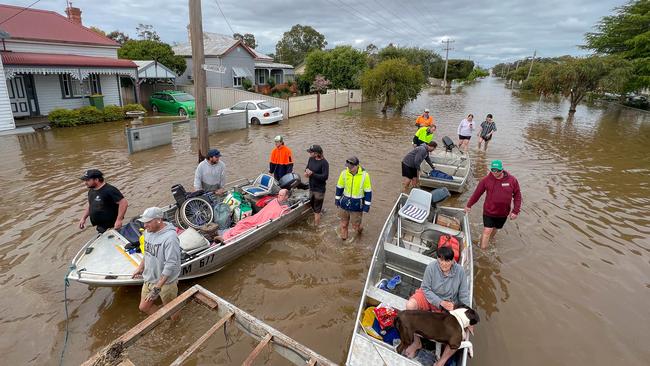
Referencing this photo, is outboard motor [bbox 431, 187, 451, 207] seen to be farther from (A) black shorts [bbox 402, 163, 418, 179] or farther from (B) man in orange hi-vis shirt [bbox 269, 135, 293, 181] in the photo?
(B) man in orange hi-vis shirt [bbox 269, 135, 293, 181]

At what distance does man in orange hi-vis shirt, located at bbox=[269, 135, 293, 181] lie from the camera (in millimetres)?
8195

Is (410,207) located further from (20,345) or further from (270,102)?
(270,102)

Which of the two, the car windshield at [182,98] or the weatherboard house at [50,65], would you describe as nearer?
the weatherboard house at [50,65]

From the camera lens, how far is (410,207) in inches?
277

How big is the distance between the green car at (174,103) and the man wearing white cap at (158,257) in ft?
60.9

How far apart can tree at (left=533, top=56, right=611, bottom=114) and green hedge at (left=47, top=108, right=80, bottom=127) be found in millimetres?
31522

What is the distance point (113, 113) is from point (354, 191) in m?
18.7

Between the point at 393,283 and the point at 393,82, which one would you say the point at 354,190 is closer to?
the point at 393,283

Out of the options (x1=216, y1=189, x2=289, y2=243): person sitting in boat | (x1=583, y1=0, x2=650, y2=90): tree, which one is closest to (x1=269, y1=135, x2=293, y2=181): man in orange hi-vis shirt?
(x1=216, y1=189, x2=289, y2=243): person sitting in boat

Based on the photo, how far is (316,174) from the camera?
279 inches

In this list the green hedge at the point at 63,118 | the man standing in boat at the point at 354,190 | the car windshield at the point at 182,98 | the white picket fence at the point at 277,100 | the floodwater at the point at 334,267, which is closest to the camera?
the floodwater at the point at 334,267

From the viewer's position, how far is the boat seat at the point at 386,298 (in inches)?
174

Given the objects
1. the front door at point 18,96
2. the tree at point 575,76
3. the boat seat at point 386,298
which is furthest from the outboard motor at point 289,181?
the tree at point 575,76

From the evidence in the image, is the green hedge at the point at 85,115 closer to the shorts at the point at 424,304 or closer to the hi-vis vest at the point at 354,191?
the hi-vis vest at the point at 354,191
